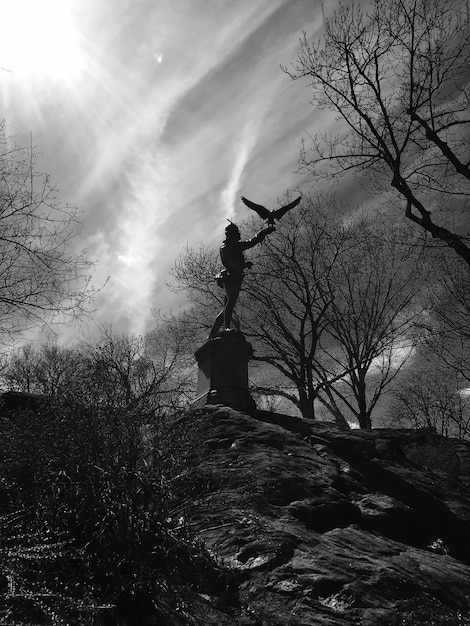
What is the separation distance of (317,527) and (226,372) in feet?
16.2

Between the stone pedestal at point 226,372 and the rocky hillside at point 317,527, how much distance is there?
3.64ft

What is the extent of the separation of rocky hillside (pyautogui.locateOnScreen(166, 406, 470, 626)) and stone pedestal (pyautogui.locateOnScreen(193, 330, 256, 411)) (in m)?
1.11

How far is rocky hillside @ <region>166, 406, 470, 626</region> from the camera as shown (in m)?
3.32

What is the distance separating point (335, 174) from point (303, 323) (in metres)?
7.58

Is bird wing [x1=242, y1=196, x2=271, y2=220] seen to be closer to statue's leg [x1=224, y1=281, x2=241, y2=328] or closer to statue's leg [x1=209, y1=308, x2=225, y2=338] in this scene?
statue's leg [x1=224, y1=281, x2=241, y2=328]

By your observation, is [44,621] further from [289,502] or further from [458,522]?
[458,522]

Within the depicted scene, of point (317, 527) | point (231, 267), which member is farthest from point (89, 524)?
point (231, 267)

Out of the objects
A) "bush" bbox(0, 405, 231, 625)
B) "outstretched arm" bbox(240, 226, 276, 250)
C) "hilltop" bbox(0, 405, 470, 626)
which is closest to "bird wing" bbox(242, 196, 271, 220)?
"outstretched arm" bbox(240, 226, 276, 250)

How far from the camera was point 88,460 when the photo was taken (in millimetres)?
3562

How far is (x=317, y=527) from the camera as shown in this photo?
15.6 feet

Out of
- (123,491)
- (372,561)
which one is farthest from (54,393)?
(372,561)

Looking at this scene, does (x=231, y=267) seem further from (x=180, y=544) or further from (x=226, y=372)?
(x=180, y=544)

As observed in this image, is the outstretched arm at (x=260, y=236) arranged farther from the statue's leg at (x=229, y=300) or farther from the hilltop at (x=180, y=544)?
the hilltop at (x=180, y=544)

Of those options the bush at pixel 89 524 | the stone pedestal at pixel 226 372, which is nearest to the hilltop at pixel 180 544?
the bush at pixel 89 524
